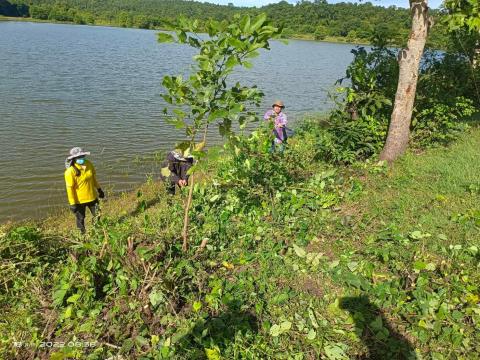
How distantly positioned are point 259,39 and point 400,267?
9.29 ft

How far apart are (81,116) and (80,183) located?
10126mm

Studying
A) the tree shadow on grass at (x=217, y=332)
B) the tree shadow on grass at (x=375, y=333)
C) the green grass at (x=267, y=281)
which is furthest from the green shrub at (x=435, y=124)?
the tree shadow on grass at (x=217, y=332)

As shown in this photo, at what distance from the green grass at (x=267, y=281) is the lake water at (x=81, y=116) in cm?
252

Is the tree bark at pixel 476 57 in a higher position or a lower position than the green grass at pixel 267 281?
higher

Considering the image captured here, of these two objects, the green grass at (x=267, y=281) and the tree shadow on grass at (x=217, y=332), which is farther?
the green grass at (x=267, y=281)

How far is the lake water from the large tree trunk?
3.87m

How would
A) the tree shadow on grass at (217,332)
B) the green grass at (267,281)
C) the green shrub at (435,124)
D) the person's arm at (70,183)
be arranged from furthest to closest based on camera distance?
the green shrub at (435,124) < the person's arm at (70,183) < the green grass at (267,281) < the tree shadow on grass at (217,332)

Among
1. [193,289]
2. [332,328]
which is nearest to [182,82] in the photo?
[193,289]

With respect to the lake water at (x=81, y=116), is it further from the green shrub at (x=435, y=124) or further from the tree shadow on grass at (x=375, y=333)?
the green shrub at (x=435, y=124)

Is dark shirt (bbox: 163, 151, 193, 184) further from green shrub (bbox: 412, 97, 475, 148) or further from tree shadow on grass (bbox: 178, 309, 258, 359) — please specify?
green shrub (bbox: 412, 97, 475, 148)

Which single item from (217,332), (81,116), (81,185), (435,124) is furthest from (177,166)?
(81,116)

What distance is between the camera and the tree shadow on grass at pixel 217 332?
128 inches

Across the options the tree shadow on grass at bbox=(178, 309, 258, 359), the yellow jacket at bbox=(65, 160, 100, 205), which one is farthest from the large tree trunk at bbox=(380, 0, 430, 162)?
the yellow jacket at bbox=(65, 160, 100, 205)

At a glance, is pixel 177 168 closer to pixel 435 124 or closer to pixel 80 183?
pixel 80 183
